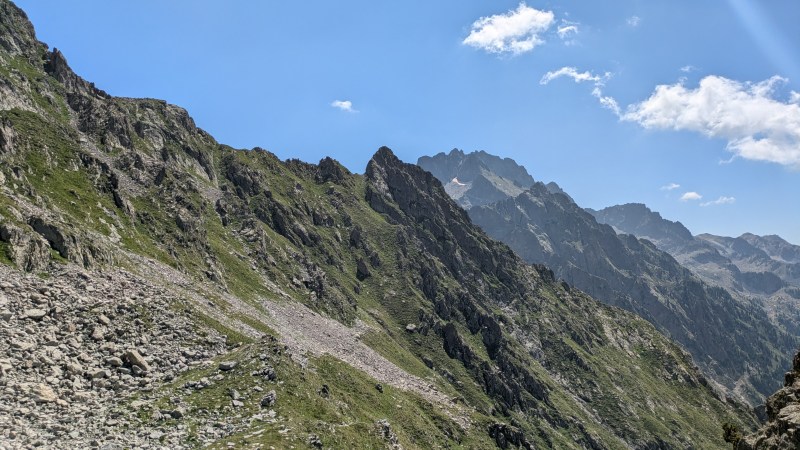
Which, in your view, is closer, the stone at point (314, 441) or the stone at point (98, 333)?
the stone at point (314, 441)

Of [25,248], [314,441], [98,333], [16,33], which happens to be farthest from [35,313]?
[16,33]

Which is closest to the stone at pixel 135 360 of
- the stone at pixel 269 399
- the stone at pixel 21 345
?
the stone at pixel 21 345

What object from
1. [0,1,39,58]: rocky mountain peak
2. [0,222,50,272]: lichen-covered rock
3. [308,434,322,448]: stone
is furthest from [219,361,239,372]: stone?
[0,1,39,58]: rocky mountain peak

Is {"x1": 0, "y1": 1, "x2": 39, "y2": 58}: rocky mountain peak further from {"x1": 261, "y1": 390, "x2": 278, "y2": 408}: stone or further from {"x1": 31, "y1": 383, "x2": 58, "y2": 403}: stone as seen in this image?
{"x1": 261, "y1": 390, "x2": 278, "y2": 408}: stone

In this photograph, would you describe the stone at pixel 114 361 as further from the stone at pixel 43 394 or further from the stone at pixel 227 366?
the stone at pixel 227 366

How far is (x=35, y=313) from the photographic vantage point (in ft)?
157

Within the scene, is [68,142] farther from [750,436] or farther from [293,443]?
[750,436]

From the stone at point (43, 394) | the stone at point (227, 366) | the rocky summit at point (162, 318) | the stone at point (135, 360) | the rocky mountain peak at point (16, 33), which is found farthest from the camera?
the rocky mountain peak at point (16, 33)

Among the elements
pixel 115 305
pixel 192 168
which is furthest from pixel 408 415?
pixel 192 168

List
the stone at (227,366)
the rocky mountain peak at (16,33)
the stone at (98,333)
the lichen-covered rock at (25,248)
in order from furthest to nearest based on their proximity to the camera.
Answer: the rocky mountain peak at (16,33) → the lichen-covered rock at (25,248) → the stone at (227,366) → the stone at (98,333)

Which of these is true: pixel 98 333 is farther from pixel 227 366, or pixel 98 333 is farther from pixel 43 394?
pixel 227 366

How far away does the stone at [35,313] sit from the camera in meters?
47.3

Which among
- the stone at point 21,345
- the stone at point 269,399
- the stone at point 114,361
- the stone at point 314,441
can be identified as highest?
the stone at point 21,345

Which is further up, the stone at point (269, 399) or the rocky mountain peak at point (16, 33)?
the rocky mountain peak at point (16, 33)
